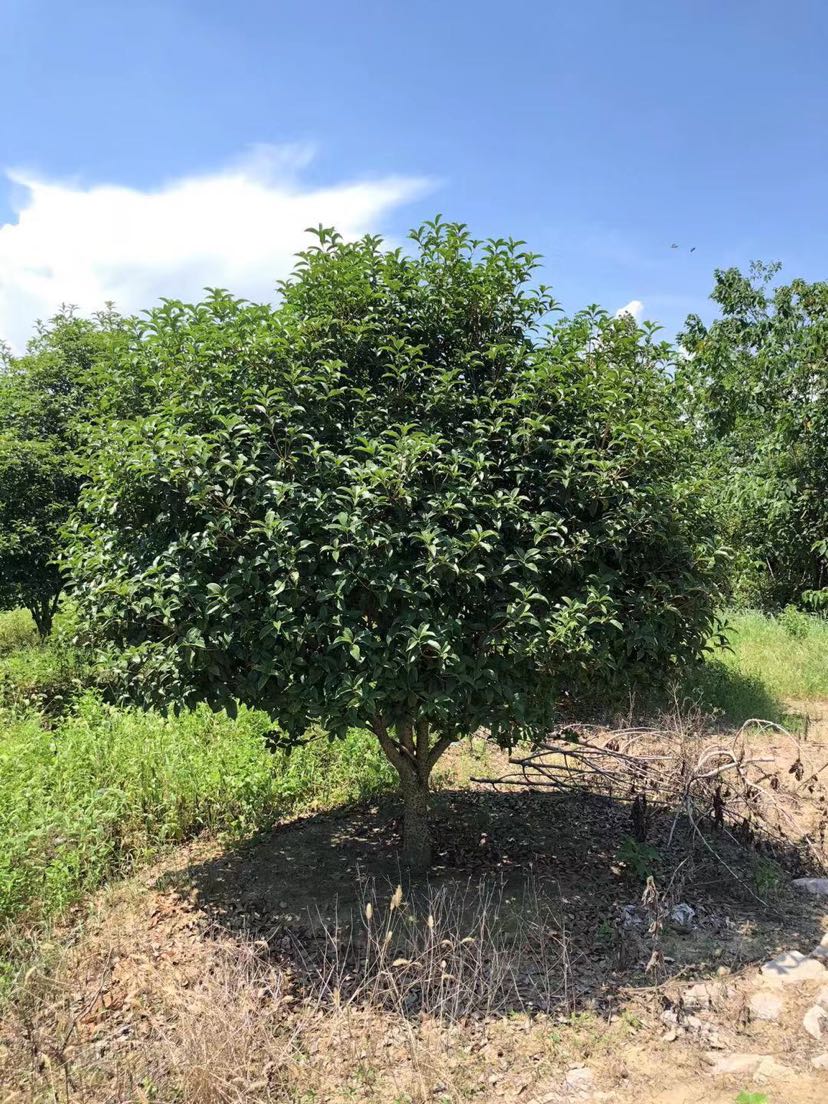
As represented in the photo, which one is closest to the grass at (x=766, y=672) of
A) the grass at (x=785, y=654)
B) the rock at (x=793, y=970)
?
the grass at (x=785, y=654)

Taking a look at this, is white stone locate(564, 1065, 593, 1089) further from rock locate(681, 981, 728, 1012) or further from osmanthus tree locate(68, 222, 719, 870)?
osmanthus tree locate(68, 222, 719, 870)

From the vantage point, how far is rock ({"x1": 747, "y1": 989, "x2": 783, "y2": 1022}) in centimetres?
331

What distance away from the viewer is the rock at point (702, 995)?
132 inches

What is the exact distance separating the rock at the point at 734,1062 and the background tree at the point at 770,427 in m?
10.2

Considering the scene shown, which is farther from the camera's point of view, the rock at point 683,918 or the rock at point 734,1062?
the rock at point 683,918

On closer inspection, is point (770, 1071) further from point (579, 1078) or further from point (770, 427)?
point (770, 427)

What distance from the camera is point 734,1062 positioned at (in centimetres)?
300

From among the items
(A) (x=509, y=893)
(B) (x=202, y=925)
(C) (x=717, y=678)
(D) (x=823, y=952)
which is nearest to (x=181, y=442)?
(B) (x=202, y=925)

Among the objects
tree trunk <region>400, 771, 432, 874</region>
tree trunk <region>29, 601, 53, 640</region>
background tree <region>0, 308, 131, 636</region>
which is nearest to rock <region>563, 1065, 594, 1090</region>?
tree trunk <region>400, 771, 432, 874</region>

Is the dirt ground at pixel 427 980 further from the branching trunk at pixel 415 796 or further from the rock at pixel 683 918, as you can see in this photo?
the branching trunk at pixel 415 796

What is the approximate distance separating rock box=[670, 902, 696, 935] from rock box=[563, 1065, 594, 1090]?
4.06 feet

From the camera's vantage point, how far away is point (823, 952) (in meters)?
3.78

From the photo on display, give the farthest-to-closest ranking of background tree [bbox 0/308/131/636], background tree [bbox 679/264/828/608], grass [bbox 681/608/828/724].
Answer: background tree [bbox 679/264/828/608] → background tree [bbox 0/308/131/636] → grass [bbox 681/608/828/724]

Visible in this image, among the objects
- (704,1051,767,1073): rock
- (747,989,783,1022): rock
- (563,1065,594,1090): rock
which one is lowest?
(747,989,783,1022): rock
